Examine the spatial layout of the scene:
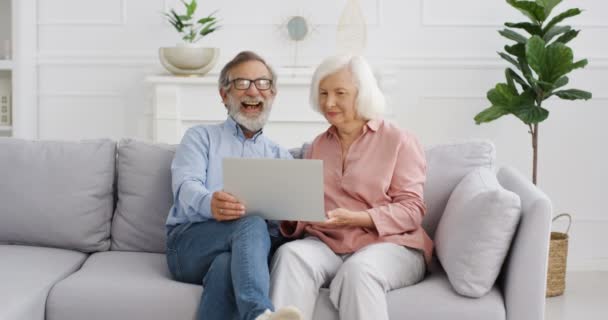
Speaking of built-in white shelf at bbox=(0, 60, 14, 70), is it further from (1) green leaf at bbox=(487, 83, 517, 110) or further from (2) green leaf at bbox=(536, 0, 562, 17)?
(2) green leaf at bbox=(536, 0, 562, 17)

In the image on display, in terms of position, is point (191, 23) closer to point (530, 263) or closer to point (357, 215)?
point (357, 215)

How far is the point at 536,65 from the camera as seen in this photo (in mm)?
4059

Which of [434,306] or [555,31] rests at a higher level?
[555,31]

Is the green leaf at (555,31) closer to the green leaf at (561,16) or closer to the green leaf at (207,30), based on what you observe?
the green leaf at (561,16)

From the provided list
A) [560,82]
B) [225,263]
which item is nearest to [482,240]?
[225,263]

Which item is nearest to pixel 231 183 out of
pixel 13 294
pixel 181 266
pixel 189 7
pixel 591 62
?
pixel 181 266

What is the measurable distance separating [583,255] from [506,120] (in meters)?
0.89

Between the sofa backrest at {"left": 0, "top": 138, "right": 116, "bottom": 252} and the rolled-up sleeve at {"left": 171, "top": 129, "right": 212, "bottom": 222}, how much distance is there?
1.20 feet

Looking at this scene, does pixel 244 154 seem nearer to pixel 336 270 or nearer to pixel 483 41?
pixel 336 270

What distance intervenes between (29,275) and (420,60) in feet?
8.93

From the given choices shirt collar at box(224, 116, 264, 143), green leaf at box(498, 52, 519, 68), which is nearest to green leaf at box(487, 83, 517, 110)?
green leaf at box(498, 52, 519, 68)

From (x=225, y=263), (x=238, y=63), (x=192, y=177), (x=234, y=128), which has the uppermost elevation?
(x=238, y=63)

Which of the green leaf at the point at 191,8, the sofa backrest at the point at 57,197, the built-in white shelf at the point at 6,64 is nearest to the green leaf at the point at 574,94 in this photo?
the green leaf at the point at 191,8

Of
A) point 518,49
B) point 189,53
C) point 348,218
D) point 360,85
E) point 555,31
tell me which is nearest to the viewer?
point 348,218
